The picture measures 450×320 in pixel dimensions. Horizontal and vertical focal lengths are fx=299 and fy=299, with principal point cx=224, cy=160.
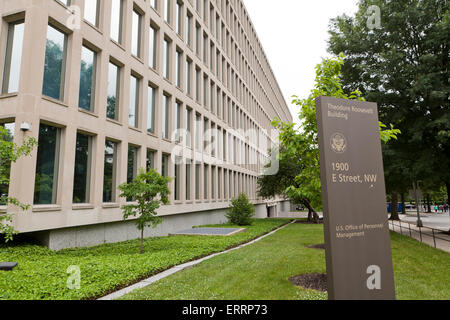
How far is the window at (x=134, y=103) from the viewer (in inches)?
683

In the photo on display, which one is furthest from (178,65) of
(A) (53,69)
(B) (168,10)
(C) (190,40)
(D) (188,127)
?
(A) (53,69)

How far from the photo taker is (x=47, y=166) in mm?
11695

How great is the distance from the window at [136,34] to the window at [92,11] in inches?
111

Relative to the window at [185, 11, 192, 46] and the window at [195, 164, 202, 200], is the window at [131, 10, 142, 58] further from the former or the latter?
the window at [195, 164, 202, 200]

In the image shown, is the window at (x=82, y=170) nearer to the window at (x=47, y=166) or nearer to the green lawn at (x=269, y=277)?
the window at (x=47, y=166)

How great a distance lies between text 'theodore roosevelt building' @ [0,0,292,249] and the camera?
1129cm

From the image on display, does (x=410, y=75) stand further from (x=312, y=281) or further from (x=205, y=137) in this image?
(x=205, y=137)

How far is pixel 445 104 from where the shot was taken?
17.0 meters

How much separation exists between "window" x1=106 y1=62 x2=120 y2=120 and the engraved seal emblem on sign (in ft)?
42.3

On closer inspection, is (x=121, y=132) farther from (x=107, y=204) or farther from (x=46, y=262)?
(x=46, y=262)

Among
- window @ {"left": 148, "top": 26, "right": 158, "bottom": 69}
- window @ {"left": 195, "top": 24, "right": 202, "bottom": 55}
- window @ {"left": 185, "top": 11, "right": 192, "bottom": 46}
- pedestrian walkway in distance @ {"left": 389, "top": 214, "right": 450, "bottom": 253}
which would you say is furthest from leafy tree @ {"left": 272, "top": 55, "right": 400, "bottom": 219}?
window @ {"left": 195, "top": 24, "right": 202, "bottom": 55}

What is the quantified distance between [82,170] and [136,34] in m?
9.54
